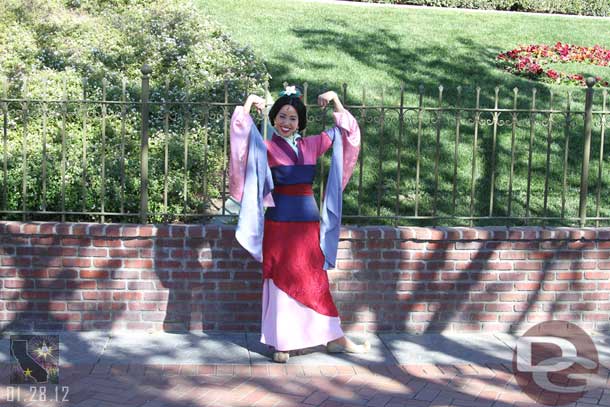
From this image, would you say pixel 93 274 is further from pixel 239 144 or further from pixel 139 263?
pixel 239 144

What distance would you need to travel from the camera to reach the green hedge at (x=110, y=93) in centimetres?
717

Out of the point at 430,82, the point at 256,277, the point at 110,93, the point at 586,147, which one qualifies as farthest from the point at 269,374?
the point at 430,82

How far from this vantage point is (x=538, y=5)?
19.5m

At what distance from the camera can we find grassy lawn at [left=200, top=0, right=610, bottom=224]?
8625mm

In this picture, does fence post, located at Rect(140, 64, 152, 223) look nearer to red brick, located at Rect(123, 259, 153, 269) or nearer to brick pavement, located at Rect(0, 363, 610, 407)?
red brick, located at Rect(123, 259, 153, 269)

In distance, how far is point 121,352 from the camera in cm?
624

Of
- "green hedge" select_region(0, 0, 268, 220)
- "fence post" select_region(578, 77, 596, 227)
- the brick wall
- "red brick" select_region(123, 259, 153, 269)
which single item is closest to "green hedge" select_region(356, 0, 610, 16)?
"green hedge" select_region(0, 0, 268, 220)

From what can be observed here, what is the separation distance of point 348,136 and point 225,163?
1.06 m

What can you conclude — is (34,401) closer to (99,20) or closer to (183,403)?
(183,403)

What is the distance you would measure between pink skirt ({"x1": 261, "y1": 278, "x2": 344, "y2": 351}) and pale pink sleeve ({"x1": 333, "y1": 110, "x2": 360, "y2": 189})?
866 mm

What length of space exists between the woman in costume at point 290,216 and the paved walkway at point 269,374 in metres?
0.27

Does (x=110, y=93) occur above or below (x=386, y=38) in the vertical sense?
below

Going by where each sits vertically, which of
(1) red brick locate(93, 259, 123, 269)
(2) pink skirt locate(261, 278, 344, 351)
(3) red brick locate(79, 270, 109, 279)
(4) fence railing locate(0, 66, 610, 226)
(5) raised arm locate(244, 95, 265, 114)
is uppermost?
(5) raised arm locate(244, 95, 265, 114)

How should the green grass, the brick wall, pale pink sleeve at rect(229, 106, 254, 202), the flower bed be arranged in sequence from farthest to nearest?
the flower bed, the green grass, the brick wall, pale pink sleeve at rect(229, 106, 254, 202)
